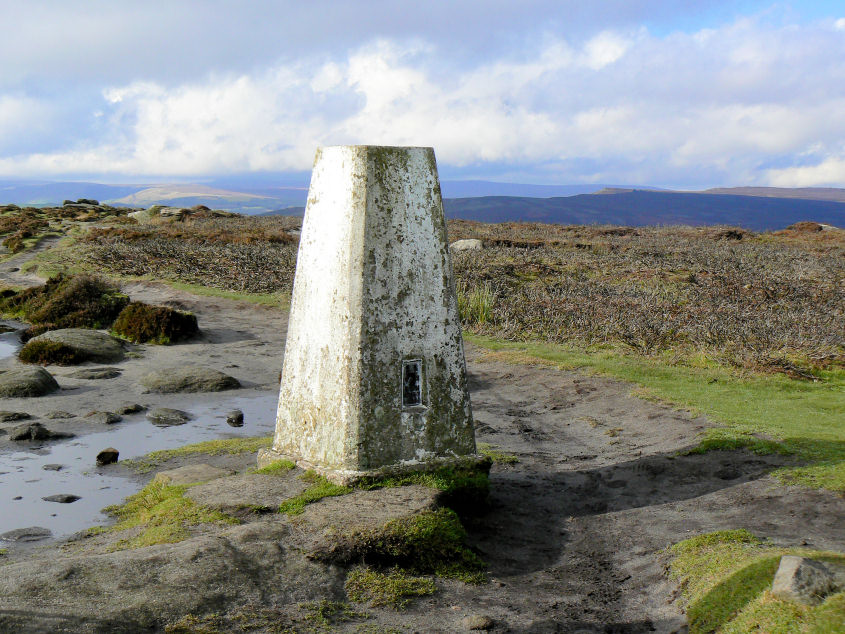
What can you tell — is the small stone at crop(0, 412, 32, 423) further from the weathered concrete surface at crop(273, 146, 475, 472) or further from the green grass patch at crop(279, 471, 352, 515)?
the green grass patch at crop(279, 471, 352, 515)

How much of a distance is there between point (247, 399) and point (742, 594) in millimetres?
10592

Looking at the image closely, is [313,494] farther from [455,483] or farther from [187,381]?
[187,381]

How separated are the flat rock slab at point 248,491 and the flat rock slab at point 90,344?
397 inches

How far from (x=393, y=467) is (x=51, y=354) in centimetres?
1178

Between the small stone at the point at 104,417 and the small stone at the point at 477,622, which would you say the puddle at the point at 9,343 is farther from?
the small stone at the point at 477,622

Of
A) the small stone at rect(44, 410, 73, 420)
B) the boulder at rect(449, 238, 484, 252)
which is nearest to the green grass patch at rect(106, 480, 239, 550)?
the small stone at rect(44, 410, 73, 420)

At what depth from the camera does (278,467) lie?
809 centimetres

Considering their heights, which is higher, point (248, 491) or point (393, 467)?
point (393, 467)

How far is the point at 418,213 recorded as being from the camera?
7.71 meters

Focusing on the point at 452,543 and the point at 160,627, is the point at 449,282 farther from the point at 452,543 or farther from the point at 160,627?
the point at 160,627

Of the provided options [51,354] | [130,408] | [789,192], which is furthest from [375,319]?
[789,192]

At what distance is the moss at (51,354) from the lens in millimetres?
16414

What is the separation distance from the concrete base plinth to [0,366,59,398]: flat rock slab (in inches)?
303

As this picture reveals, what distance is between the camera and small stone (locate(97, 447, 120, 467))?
34.6 feet
